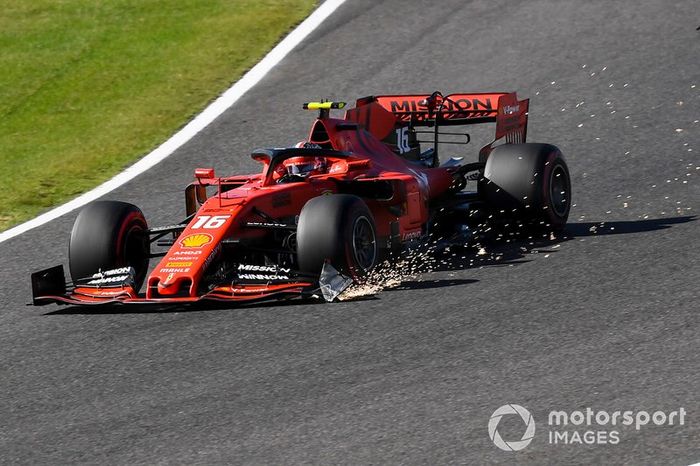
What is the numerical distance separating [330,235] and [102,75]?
8288mm

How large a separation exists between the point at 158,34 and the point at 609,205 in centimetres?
783

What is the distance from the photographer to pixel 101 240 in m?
8.83

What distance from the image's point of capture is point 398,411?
6.12m

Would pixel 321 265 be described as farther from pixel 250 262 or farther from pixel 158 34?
pixel 158 34

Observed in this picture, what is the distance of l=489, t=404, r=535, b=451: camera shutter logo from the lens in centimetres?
556

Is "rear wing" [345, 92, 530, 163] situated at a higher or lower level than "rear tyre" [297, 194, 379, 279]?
higher

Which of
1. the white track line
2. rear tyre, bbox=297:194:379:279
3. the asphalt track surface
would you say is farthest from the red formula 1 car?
the white track line

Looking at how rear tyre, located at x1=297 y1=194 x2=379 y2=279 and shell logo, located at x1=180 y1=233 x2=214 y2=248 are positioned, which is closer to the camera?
rear tyre, located at x1=297 y1=194 x2=379 y2=279

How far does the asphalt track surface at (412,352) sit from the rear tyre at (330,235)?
0.89 ft

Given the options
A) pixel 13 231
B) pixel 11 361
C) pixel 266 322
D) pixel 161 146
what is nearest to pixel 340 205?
pixel 266 322

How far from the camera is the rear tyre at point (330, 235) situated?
26.9 feet

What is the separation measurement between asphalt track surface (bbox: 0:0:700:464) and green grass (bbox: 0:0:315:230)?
108 centimetres

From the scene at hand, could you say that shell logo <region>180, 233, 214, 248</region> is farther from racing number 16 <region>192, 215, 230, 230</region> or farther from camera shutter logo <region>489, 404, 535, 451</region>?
camera shutter logo <region>489, 404, 535, 451</region>

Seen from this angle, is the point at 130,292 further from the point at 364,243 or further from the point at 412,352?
the point at 412,352
